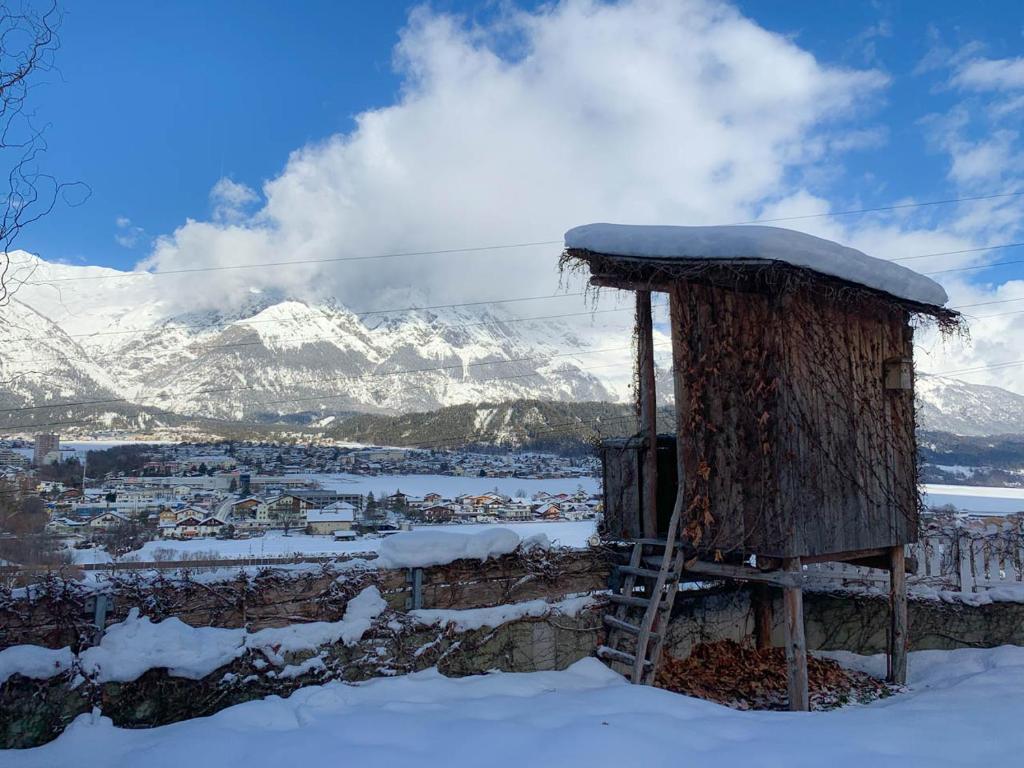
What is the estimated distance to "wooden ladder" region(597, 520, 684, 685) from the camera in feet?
21.9

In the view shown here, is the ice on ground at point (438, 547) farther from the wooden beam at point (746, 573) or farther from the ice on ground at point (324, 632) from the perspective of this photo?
the wooden beam at point (746, 573)

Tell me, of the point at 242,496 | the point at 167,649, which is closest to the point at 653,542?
the point at 167,649

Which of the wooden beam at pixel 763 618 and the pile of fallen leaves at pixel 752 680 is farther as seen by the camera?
the wooden beam at pixel 763 618

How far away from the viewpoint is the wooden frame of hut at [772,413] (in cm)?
664

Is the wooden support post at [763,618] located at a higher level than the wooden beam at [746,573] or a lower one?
lower

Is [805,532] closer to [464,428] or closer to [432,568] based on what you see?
[432,568]

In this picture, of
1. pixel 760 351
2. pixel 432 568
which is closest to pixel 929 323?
pixel 760 351

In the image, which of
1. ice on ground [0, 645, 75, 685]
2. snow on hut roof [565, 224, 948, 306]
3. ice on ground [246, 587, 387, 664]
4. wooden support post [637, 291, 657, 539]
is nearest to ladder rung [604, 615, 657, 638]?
wooden support post [637, 291, 657, 539]

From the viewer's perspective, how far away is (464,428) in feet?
276

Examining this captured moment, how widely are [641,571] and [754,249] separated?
349 centimetres

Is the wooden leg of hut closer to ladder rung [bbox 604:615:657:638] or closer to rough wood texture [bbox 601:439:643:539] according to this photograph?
ladder rung [bbox 604:615:657:638]

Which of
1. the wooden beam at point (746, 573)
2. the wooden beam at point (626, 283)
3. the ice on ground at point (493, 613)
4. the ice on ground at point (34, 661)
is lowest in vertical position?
the ice on ground at point (493, 613)

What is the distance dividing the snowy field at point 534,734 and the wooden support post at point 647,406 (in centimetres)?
245

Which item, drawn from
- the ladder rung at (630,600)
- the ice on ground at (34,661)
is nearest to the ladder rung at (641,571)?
the ladder rung at (630,600)
